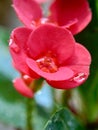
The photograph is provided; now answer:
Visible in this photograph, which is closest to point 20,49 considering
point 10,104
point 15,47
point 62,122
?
point 15,47

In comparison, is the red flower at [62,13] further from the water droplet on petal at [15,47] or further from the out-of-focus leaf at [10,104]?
the out-of-focus leaf at [10,104]

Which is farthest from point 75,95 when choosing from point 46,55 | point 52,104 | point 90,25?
point 46,55

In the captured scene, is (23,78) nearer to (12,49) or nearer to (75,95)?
(12,49)

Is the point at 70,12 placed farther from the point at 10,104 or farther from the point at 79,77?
the point at 10,104

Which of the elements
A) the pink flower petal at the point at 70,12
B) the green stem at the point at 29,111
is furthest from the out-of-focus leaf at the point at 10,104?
the pink flower petal at the point at 70,12

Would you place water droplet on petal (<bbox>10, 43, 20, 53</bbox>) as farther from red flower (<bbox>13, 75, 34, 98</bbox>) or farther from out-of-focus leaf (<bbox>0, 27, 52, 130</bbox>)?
out-of-focus leaf (<bbox>0, 27, 52, 130</bbox>)

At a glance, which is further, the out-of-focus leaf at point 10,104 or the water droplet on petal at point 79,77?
the out-of-focus leaf at point 10,104
